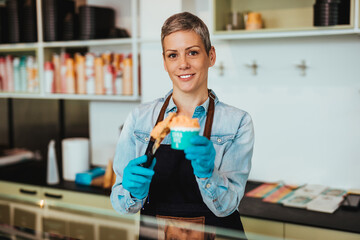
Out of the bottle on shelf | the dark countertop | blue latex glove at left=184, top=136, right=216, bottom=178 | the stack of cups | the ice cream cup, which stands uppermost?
the stack of cups

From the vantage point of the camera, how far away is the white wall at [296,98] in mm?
2555

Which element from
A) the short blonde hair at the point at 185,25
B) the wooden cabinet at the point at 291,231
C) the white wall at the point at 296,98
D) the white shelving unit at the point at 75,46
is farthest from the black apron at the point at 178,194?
the white shelving unit at the point at 75,46

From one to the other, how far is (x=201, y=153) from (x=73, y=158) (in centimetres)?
219

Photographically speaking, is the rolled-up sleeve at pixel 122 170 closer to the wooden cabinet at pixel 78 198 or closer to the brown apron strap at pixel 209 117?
the brown apron strap at pixel 209 117

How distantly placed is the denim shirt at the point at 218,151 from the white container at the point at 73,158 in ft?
5.49

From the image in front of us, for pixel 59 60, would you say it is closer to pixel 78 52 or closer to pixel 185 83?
pixel 78 52

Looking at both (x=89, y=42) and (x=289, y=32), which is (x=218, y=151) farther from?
(x=89, y=42)

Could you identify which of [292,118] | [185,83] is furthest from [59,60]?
Result: [185,83]

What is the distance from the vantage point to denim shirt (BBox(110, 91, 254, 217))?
1308 mm

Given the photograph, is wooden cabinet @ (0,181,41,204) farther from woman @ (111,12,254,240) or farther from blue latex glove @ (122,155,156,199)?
blue latex glove @ (122,155,156,199)

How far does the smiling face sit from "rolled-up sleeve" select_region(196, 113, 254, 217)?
0.24 m

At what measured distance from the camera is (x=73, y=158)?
3.11 meters

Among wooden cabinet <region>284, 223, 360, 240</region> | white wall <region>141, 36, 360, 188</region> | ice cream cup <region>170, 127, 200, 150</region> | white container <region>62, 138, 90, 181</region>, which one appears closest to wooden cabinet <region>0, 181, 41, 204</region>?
white container <region>62, 138, 90, 181</region>

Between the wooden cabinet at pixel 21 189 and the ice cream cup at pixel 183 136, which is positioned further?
the wooden cabinet at pixel 21 189
